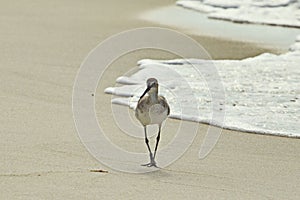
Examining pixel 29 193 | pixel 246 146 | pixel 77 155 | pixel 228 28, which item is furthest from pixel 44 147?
pixel 228 28

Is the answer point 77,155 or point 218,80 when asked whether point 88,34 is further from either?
point 77,155

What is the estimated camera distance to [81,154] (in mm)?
4465

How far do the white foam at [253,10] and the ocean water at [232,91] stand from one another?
2.76 metres

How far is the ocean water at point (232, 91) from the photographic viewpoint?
18.2 ft

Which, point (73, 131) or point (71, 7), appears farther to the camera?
point (71, 7)

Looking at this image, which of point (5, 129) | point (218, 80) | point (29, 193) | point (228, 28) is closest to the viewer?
point (29, 193)

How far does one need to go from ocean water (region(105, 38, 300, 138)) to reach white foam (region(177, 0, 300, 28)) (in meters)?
2.76

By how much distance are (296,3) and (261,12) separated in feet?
2.60

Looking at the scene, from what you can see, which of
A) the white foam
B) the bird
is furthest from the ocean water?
the white foam

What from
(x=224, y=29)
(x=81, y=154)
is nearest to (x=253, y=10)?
(x=224, y=29)

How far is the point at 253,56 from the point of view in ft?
26.6

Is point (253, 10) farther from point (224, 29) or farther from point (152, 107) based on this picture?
point (152, 107)

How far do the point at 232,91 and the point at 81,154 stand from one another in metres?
2.30

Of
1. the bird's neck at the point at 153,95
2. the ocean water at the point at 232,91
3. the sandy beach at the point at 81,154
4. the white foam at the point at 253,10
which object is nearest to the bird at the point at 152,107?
the bird's neck at the point at 153,95
